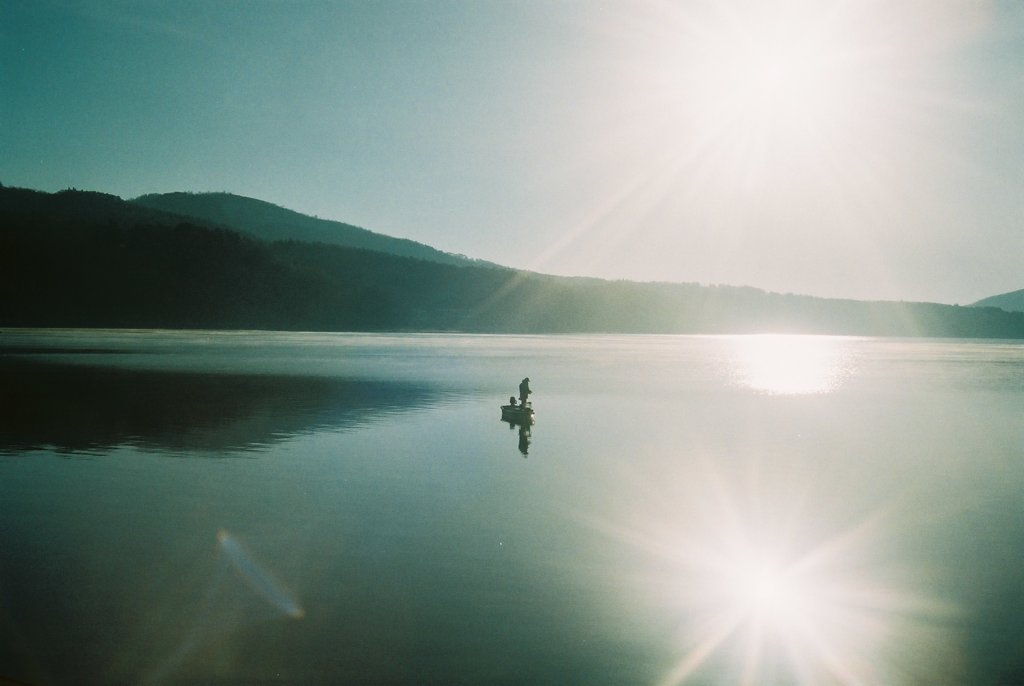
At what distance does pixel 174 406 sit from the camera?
124 ft

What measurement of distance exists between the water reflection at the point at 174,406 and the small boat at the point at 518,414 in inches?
234

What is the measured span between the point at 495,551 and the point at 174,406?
2678 centimetres

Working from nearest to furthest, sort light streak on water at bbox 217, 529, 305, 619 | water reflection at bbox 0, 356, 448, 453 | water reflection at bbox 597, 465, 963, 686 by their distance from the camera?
water reflection at bbox 597, 465, 963, 686 → light streak on water at bbox 217, 529, 305, 619 → water reflection at bbox 0, 356, 448, 453

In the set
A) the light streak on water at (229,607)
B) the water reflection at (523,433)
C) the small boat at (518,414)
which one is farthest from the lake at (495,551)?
the small boat at (518,414)

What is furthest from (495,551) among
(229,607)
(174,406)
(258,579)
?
(174,406)

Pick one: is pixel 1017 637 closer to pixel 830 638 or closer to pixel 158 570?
pixel 830 638

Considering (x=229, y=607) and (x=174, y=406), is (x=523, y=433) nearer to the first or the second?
(x=174, y=406)

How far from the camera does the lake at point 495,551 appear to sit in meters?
11.0

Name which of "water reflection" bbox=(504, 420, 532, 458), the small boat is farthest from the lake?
the small boat

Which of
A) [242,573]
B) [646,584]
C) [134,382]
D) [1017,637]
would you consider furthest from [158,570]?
[134,382]

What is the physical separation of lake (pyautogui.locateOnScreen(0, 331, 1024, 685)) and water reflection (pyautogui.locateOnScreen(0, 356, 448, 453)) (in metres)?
0.31

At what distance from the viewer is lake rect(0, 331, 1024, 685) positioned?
1099 centimetres

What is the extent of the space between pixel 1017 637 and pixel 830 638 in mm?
2579

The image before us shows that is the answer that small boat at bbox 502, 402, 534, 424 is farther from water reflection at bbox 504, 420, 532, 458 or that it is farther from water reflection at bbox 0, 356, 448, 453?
water reflection at bbox 0, 356, 448, 453
